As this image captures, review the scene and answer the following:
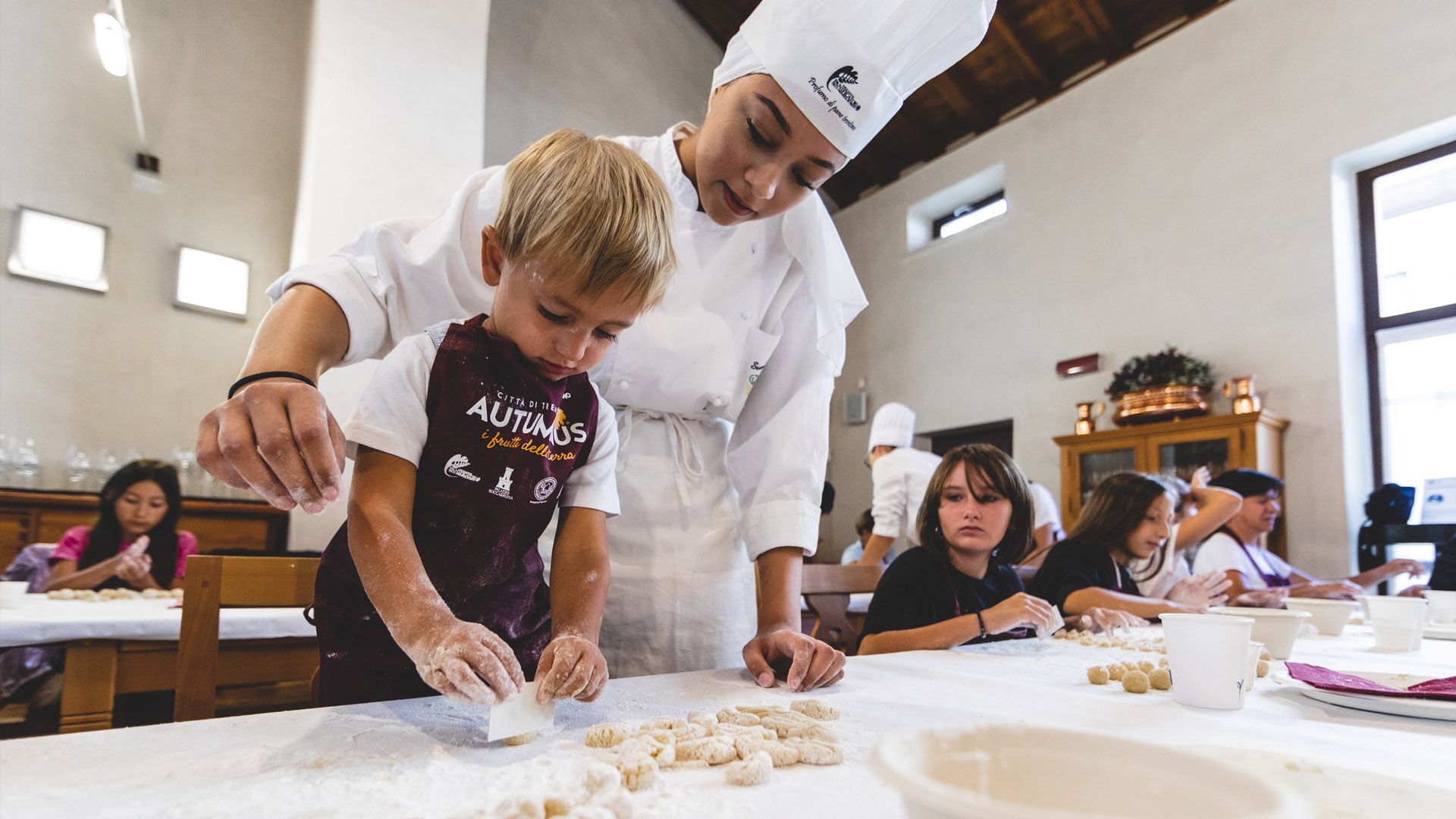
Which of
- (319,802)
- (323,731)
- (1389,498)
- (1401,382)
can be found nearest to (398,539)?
(323,731)

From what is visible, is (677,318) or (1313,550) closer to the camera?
(677,318)

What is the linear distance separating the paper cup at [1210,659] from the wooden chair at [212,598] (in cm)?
110

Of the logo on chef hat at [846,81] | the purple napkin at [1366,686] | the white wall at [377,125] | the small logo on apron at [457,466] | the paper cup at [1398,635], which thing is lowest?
the paper cup at [1398,635]

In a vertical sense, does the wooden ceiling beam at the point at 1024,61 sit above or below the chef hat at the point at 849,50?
above

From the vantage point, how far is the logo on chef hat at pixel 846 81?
42.3 inches

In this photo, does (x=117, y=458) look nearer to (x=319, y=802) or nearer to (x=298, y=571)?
(x=298, y=571)

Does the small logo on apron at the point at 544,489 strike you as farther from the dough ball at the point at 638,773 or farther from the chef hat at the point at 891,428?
the chef hat at the point at 891,428

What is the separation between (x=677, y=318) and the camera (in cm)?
122

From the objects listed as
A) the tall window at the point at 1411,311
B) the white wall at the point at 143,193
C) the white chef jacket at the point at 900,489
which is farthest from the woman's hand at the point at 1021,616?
the white wall at the point at 143,193

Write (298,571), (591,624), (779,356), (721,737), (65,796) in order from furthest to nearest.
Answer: (779,356) < (298,571) < (591,624) < (721,737) < (65,796)

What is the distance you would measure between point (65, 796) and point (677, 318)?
884 mm

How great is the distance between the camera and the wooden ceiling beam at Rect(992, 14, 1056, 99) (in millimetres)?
6188

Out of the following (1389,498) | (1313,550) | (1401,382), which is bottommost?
(1313,550)

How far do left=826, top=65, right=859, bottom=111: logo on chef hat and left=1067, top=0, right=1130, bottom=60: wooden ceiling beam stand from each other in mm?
5892
